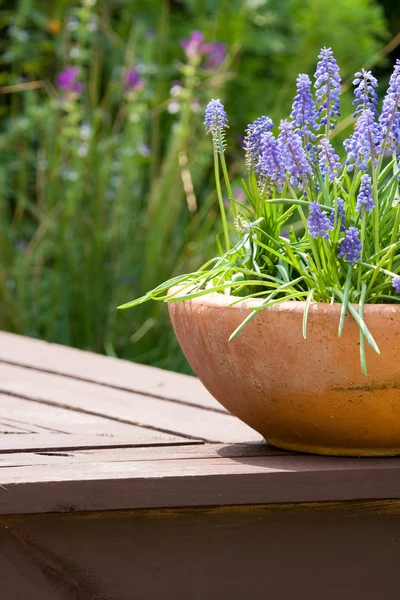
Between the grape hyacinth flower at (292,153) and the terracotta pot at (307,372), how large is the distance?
17 centimetres

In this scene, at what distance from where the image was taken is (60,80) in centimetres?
391

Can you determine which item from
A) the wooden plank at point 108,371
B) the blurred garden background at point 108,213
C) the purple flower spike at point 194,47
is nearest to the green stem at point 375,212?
the wooden plank at point 108,371

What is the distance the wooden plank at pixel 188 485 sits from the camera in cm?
129

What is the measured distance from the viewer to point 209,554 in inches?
54.1

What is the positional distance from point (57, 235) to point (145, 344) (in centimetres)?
46

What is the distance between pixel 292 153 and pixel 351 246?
0.45 feet

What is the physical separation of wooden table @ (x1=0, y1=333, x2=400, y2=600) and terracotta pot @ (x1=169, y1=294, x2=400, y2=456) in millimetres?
41

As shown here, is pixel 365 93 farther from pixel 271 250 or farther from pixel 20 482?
pixel 20 482

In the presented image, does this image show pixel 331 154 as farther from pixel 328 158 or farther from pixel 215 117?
pixel 215 117

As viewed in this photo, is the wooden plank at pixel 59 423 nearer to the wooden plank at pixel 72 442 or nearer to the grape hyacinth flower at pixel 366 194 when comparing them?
the wooden plank at pixel 72 442

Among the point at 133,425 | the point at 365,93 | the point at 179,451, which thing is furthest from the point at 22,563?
the point at 365,93

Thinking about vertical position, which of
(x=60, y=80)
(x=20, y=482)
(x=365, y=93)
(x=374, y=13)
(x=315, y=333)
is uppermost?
(x=374, y=13)

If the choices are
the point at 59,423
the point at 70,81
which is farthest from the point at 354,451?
the point at 70,81

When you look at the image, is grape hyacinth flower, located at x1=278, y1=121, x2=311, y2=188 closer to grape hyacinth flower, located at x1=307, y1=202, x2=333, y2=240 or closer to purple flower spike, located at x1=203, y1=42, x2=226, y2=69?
grape hyacinth flower, located at x1=307, y1=202, x2=333, y2=240
